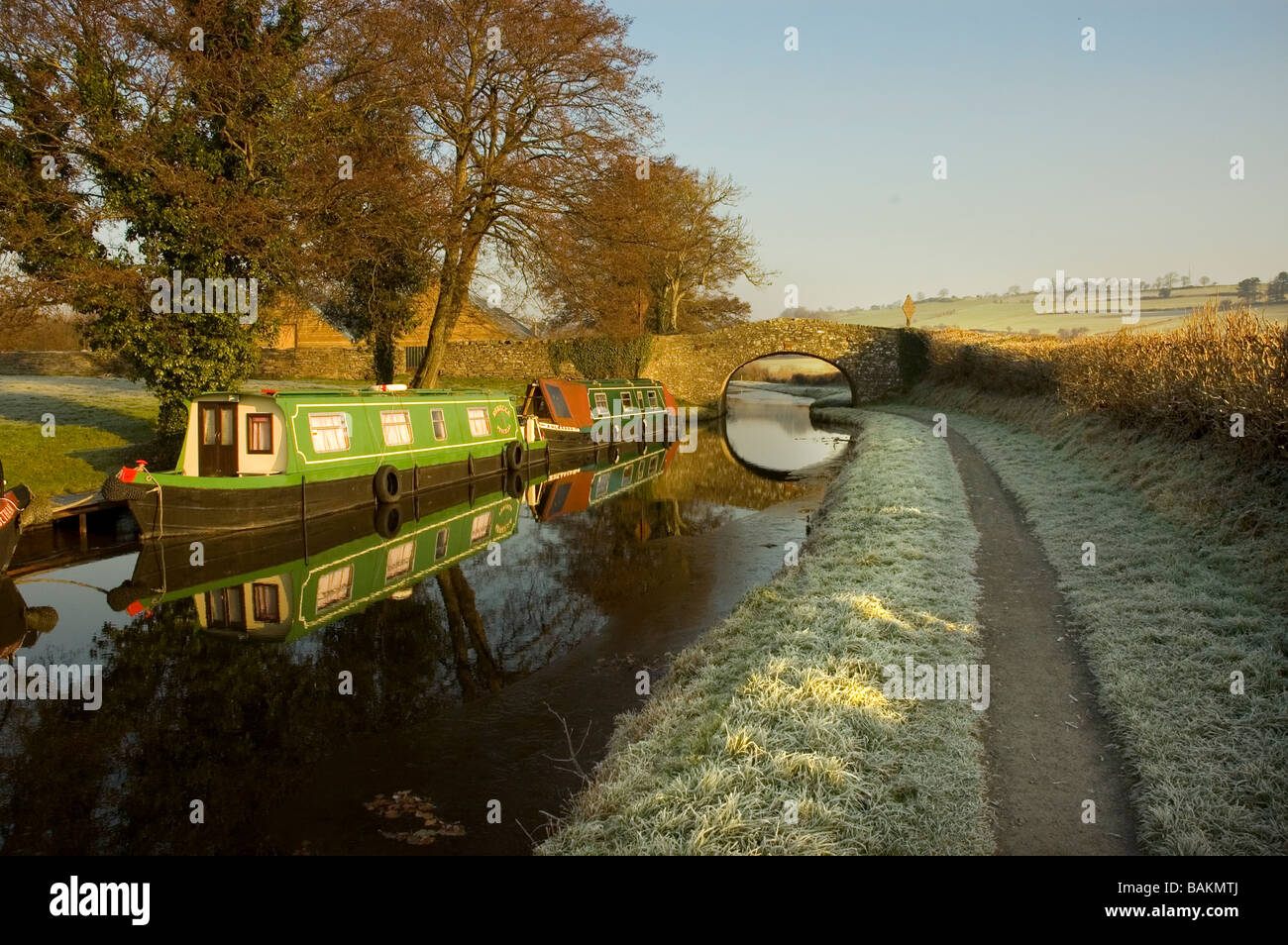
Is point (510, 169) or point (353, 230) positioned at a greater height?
point (510, 169)

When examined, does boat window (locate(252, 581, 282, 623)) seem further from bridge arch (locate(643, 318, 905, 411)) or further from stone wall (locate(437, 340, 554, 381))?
bridge arch (locate(643, 318, 905, 411))

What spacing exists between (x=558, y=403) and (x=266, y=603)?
13011mm

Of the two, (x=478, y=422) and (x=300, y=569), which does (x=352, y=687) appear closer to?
(x=300, y=569)

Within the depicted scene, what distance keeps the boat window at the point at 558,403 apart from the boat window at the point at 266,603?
39.4ft

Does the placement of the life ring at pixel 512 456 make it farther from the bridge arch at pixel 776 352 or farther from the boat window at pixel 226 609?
the bridge arch at pixel 776 352

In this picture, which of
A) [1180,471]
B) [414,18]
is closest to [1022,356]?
[1180,471]

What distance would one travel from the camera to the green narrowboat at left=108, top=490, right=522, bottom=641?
802 cm

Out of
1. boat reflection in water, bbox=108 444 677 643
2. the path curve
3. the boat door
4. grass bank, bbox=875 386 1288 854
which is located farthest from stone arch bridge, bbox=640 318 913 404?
the path curve

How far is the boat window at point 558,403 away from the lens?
67.1ft

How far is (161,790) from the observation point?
4.57 m

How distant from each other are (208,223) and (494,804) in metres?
12.8

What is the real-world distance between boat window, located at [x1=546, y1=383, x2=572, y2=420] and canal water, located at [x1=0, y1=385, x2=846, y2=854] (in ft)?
28.1

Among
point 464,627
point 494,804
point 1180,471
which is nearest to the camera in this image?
point 494,804
